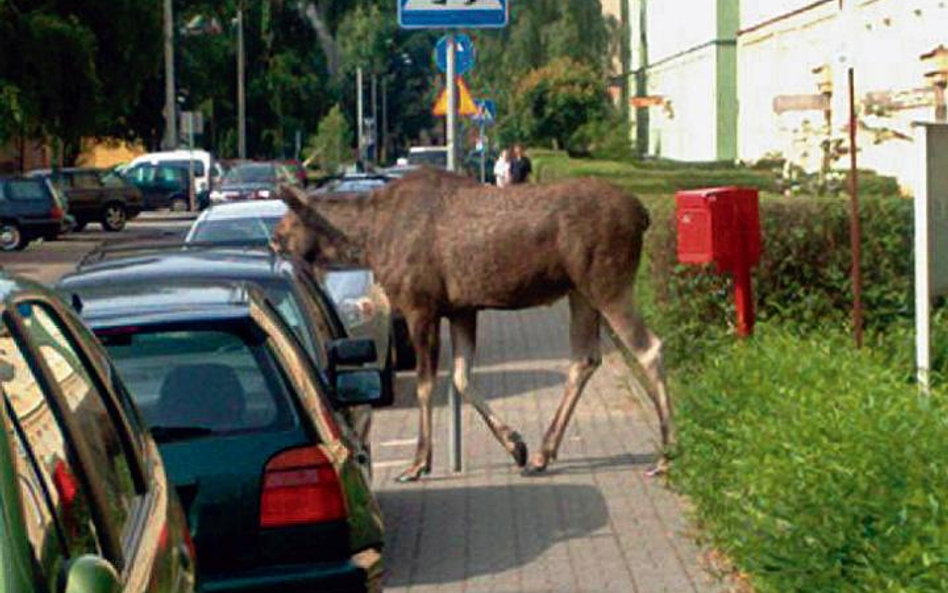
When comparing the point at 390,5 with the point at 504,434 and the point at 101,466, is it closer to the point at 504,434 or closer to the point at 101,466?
the point at 504,434

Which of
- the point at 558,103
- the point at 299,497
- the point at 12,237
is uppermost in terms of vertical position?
the point at 558,103

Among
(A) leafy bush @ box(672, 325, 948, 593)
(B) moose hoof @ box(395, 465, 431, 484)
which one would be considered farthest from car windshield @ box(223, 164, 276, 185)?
(A) leafy bush @ box(672, 325, 948, 593)

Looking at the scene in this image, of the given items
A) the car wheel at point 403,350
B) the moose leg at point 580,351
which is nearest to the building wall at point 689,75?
the car wheel at point 403,350

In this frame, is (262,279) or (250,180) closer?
(262,279)

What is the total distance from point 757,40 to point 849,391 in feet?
127

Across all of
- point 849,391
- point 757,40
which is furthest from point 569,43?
point 849,391

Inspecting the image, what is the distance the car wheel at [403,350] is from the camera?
810 inches

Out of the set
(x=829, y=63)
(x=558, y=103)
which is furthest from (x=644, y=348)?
(x=558, y=103)

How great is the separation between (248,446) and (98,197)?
47.3 meters

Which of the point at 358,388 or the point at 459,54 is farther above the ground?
the point at 459,54

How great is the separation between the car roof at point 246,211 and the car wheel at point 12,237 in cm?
2677

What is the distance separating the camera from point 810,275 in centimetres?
1518

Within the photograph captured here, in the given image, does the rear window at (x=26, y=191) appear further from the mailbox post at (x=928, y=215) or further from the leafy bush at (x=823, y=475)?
the mailbox post at (x=928, y=215)

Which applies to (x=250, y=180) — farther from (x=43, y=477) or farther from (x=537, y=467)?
(x=43, y=477)
